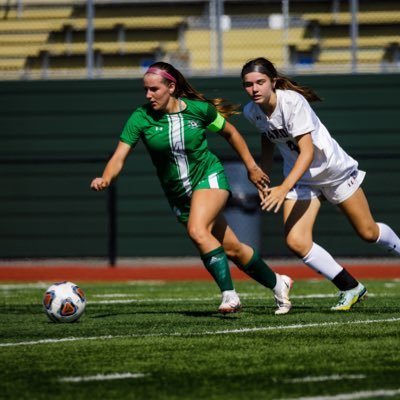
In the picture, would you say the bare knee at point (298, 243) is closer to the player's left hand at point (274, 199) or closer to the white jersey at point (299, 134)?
the white jersey at point (299, 134)

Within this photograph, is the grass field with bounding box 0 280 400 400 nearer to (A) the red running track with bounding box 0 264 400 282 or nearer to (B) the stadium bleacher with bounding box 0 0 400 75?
(A) the red running track with bounding box 0 264 400 282

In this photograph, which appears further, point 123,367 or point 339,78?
point 339,78

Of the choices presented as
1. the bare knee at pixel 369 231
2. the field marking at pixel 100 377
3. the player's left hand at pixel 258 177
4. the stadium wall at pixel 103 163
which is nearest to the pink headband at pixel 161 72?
the player's left hand at pixel 258 177

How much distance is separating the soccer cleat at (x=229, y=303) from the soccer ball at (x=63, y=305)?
1.06 metres

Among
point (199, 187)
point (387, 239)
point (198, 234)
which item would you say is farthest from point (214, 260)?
point (387, 239)

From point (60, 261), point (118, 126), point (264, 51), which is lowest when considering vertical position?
point (60, 261)

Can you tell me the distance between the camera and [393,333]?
6.76 m

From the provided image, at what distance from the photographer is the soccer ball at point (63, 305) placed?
7934mm

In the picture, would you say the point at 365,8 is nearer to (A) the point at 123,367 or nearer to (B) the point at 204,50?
(B) the point at 204,50

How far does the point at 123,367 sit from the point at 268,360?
776mm

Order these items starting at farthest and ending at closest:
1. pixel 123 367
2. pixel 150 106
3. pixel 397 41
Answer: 1. pixel 397 41
2. pixel 150 106
3. pixel 123 367

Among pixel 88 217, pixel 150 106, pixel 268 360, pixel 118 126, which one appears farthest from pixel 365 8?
pixel 268 360

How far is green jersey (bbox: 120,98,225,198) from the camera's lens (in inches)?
319

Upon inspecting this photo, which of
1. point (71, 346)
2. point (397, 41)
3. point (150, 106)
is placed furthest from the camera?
point (397, 41)
